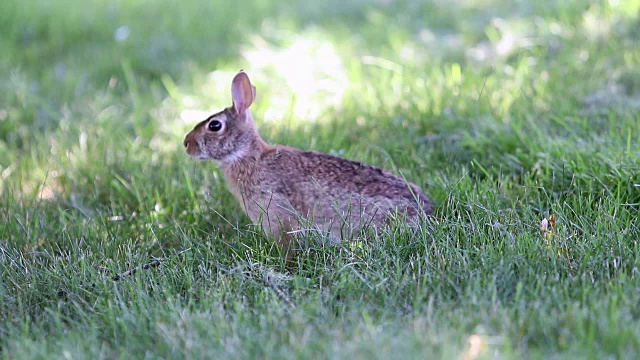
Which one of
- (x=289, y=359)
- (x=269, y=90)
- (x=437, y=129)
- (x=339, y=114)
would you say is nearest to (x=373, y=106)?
(x=339, y=114)

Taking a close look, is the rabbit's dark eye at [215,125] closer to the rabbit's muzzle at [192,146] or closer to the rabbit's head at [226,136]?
the rabbit's head at [226,136]

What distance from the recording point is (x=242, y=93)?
16.1 ft

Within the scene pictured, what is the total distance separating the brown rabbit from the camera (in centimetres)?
429

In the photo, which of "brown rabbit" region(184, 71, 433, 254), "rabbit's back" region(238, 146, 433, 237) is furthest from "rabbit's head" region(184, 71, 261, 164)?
"rabbit's back" region(238, 146, 433, 237)

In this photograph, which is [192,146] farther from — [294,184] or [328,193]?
[328,193]

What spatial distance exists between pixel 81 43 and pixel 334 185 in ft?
16.6

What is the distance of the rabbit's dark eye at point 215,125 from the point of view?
15.8ft

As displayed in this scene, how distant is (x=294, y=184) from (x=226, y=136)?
1.80ft

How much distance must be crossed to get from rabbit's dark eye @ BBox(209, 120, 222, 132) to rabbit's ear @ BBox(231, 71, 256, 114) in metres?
0.14

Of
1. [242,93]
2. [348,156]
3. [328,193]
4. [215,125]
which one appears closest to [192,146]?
[215,125]

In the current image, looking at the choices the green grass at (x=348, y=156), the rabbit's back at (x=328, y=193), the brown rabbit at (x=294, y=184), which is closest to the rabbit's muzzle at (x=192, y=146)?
the brown rabbit at (x=294, y=184)

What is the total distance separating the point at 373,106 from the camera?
19.5 feet

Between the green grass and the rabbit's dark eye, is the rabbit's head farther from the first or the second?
the green grass

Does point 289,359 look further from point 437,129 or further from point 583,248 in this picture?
point 437,129
